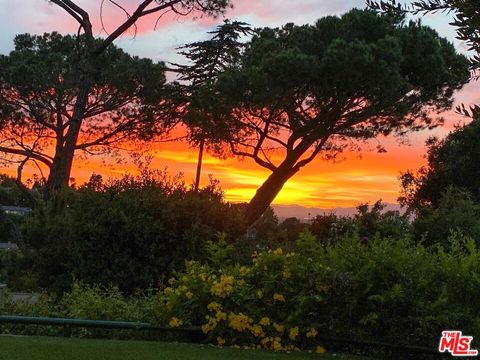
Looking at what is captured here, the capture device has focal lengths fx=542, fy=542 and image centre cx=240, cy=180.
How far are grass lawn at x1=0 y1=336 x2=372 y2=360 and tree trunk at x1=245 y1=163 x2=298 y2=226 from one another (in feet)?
67.3

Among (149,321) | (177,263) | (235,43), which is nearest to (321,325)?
(149,321)

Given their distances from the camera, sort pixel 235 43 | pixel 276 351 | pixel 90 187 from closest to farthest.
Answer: pixel 276 351, pixel 90 187, pixel 235 43

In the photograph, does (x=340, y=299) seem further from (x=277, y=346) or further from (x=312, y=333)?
(x=277, y=346)

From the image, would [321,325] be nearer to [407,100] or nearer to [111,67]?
[407,100]

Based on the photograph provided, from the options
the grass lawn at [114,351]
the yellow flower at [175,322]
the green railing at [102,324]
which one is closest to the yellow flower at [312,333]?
the grass lawn at [114,351]

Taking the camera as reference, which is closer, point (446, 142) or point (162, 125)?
point (162, 125)

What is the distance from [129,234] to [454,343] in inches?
287

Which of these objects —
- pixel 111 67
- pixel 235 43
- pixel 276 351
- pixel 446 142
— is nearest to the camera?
pixel 276 351

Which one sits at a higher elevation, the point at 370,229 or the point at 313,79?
the point at 313,79

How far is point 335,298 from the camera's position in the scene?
20.9 ft

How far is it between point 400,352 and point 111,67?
78.6 ft

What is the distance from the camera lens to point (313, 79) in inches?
864

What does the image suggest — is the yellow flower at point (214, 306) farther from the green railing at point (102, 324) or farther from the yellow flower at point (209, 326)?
the green railing at point (102, 324)

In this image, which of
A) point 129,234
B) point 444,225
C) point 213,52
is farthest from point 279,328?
point 213,52
